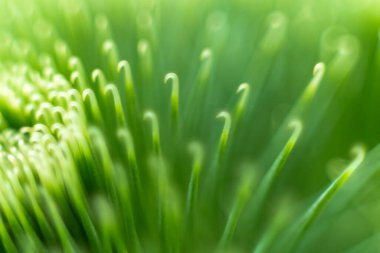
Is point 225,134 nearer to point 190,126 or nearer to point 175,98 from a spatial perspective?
point 175,98

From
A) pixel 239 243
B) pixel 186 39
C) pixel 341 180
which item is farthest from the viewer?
pixel 186 39

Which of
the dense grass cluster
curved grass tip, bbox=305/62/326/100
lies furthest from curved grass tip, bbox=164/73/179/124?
curved grass tip, bbox=305/62/326/100

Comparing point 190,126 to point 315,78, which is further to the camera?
point 190,126

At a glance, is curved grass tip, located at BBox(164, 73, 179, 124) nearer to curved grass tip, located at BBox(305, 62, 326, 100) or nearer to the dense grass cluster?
the dense grass cluster

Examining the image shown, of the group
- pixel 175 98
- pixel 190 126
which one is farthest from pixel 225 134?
pixel 190 126

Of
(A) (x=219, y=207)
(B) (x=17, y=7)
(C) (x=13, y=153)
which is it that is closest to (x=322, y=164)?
(A) (x=219, y=207)

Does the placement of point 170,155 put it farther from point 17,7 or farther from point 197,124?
point 17,7

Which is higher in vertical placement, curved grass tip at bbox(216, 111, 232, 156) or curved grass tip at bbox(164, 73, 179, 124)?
curved grass tip at bbox(164, 73, 179, 124)

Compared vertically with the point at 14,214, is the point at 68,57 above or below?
above
